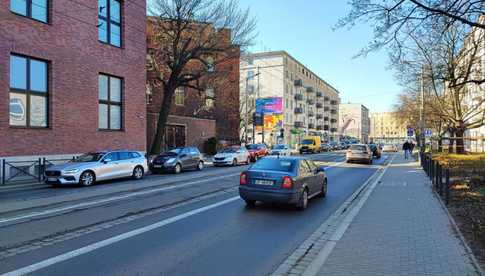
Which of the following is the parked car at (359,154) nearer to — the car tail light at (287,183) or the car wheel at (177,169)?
the car wheel at (177,169)

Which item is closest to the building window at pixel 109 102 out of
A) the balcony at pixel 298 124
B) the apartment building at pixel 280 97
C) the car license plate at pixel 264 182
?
the car license plate at pixel 264 182

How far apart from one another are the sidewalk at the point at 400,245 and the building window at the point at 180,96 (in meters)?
35.8

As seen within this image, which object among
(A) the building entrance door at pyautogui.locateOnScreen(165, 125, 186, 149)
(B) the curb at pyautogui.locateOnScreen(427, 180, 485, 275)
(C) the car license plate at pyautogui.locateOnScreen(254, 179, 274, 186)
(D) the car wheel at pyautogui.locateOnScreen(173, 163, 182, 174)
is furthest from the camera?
(A) the building entrance door at pyautogui.locateOnScreen(165, 125, 186, 149)

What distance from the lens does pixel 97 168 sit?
17.0m

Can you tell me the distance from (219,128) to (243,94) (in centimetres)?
1284

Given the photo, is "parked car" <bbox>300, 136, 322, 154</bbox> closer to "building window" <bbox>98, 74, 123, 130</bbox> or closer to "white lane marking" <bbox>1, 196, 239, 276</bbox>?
"building window" <bbox>98, 74, 123, 130</bbox>

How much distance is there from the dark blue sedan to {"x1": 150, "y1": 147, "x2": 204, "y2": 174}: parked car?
1250 centimetres

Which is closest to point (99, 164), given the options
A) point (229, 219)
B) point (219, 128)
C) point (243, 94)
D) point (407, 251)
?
point (229, 219)

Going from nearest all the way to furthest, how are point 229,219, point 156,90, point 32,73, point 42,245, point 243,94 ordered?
1. point 42,245
2. point 229,219
3. point 32,73
4. point 156,90
5. point 243,94

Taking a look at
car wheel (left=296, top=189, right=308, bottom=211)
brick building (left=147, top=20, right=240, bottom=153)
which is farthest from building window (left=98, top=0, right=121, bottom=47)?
car wheel (left=296, top=189, right=308, bottom=211)

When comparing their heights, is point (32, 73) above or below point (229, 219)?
above

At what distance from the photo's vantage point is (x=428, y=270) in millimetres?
5262

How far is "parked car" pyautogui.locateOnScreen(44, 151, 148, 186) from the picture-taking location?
52.5 feet

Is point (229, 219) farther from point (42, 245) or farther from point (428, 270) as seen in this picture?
point (428, 270)
